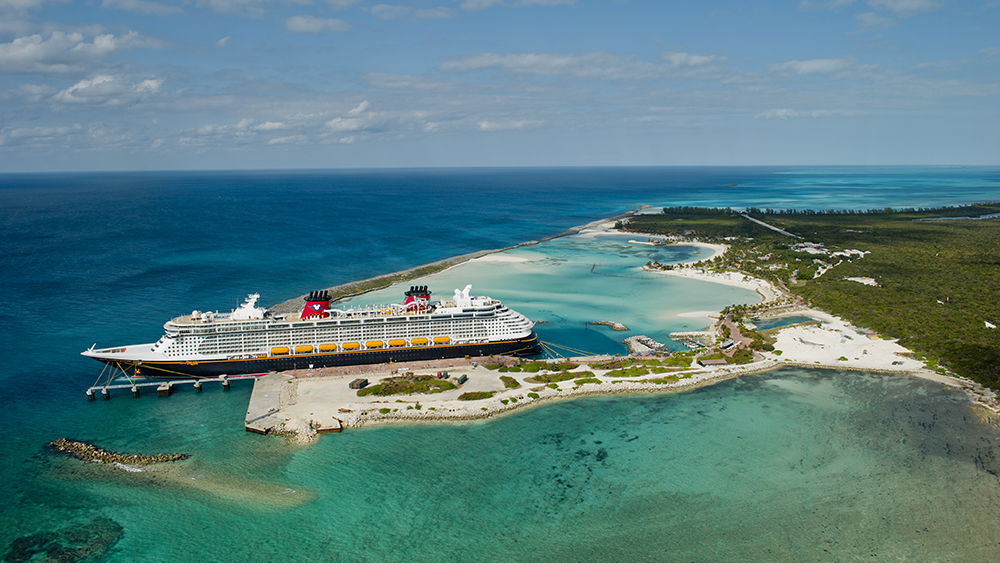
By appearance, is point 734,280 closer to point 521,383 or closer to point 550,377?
point 550,377

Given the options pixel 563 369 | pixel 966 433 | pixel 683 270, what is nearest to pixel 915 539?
pixel 966 433

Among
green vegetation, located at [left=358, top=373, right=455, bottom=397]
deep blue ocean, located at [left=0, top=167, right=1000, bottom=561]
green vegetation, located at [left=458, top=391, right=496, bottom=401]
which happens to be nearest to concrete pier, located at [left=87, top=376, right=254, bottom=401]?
deep blue ocean, located at [left=0, top=167, right=1000, bottom=561]

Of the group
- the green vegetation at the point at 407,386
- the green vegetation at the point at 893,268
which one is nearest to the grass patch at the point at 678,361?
the green vegetation at the point at 893,268

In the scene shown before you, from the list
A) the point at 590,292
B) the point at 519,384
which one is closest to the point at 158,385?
the point at 519,384

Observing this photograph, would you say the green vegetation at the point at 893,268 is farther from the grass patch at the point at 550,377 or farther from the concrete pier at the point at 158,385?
the concrete pier at the point at 158,385

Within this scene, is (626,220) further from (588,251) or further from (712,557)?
(712,557)

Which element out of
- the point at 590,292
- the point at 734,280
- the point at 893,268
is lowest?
the point at 590,292
